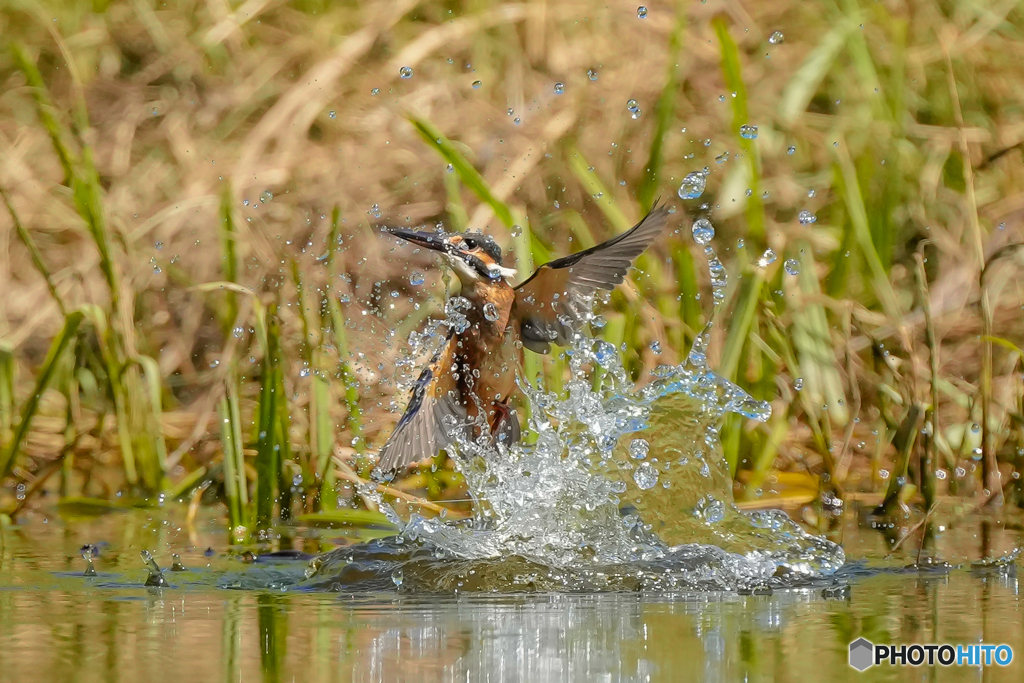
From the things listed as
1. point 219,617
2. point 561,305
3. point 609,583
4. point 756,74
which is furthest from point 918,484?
point 756,74

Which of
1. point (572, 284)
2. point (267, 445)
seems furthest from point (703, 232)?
point (267, 445)

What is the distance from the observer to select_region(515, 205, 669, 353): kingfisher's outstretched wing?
403 cm

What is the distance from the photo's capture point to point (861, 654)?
8.34 feet

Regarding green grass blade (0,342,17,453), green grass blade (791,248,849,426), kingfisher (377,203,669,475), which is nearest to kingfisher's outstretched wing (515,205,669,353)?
kingfisher (377,203,669,475)

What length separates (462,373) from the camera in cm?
432

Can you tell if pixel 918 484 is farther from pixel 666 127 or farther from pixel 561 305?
pixel 666 127

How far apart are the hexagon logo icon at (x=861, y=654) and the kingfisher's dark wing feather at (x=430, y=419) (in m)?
1.68

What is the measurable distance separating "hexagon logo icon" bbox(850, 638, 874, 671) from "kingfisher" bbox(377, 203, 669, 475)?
1.66 m

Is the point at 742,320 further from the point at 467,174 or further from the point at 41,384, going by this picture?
A: the point at 41,384

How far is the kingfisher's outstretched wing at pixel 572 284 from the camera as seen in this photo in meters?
4.03

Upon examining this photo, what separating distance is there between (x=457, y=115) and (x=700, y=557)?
3.86 m

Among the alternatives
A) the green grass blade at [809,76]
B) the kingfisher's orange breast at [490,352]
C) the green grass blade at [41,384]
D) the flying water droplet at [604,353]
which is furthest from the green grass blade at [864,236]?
the green grass blade at [41,384]

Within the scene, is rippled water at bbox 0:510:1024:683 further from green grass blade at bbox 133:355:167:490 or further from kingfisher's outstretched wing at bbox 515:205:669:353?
kingfisher's outstretched wing at bbox 515:205:669:353

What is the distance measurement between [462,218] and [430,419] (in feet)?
3.30
